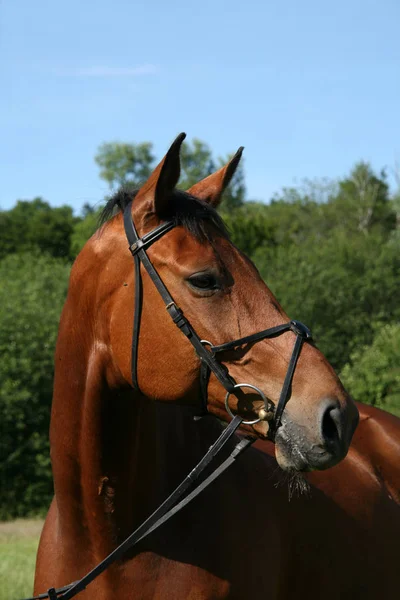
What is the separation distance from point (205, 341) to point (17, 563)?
7.51 metres

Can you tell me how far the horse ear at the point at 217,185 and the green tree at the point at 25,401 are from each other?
59.9 feet

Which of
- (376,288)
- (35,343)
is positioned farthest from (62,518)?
(376,288)

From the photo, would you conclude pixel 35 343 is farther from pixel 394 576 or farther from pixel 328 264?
pixel 394 576

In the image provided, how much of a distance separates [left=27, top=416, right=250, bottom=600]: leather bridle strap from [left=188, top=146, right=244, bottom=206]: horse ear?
44.0 inches

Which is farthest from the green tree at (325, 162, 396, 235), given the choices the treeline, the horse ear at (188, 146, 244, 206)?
the horse ear at (188, 146, 244, 206)

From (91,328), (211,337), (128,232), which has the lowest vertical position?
(211,337)

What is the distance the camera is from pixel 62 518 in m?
3.58

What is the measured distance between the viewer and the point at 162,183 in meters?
3.30

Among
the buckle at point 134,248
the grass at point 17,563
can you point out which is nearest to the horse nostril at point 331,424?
the buckle at point 134,248

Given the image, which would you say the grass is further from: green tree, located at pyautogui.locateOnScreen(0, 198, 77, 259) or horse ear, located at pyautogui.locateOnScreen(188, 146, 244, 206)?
green tree, located at pyautogui.locateOnScreen(0, 198, 77, 259)

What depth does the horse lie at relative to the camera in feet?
10.1

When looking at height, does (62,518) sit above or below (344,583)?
above

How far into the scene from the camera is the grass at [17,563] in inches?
312

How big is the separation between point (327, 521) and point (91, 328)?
1725 mm
